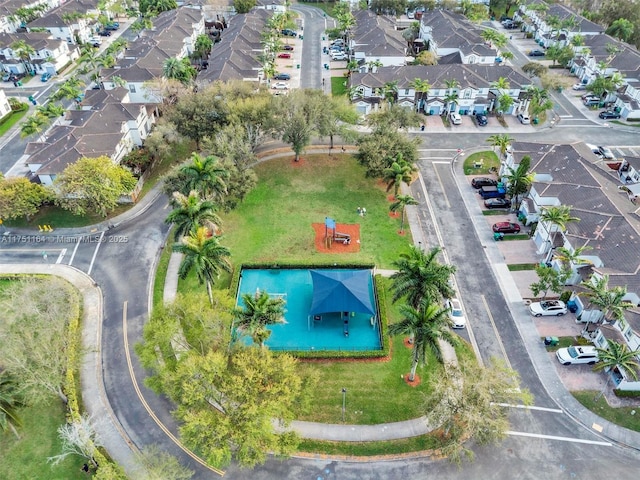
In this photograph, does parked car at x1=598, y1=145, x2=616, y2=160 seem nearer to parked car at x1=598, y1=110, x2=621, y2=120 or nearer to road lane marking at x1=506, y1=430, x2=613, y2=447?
parked car at x1=598, y1=110, x2=621, y2=120

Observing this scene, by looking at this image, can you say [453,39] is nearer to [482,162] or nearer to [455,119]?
[455,119]

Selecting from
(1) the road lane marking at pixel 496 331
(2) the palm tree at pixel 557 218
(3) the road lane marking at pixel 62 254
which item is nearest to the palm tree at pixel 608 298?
(2) the palm tree at pixel 557 218

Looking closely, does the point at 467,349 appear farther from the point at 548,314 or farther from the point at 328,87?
the point at 328,87

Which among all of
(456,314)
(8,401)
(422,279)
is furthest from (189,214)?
(456,314)

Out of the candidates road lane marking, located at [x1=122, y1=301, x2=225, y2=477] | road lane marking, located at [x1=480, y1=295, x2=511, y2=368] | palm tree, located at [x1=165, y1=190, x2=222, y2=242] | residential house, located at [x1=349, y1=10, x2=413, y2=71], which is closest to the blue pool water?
palm tree, located at [x1=165, y1=190, x2=222, y2=242]

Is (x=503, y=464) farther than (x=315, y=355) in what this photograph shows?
No

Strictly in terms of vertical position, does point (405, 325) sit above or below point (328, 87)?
above

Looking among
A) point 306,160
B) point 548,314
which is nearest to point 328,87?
point 306,160
